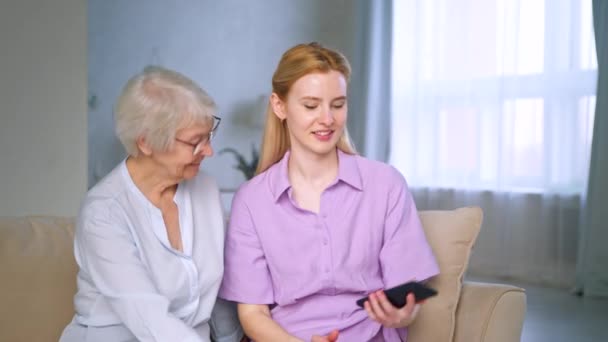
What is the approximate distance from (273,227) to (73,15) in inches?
81.2

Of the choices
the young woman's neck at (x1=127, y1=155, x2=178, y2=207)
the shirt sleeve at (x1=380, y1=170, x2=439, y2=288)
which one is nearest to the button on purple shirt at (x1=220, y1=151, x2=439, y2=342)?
the shirt sleeve at (x1=380, y1=170, x2=439, y2=288)

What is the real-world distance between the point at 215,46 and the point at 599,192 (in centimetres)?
327

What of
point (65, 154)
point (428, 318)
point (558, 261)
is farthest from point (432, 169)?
point (428, 318)

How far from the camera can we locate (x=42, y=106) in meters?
3.33

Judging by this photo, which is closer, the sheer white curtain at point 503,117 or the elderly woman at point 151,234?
the elderly woman at point 151,234

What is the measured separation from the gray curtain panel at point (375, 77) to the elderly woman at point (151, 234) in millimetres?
4715

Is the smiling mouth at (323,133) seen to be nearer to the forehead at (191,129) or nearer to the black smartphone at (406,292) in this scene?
the forehead at (191,129)

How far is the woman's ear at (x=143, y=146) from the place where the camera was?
165 cm

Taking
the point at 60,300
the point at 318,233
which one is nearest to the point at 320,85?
the point at 318,233

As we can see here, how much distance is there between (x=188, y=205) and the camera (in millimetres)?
1755

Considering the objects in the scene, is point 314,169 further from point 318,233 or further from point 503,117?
point 503,117

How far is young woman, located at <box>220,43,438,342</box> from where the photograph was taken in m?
1.74

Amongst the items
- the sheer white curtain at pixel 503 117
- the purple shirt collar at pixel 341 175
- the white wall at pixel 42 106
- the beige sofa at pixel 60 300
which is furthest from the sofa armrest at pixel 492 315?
the sheer white curtain at pixel 503 117

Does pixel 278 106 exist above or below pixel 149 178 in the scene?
above
